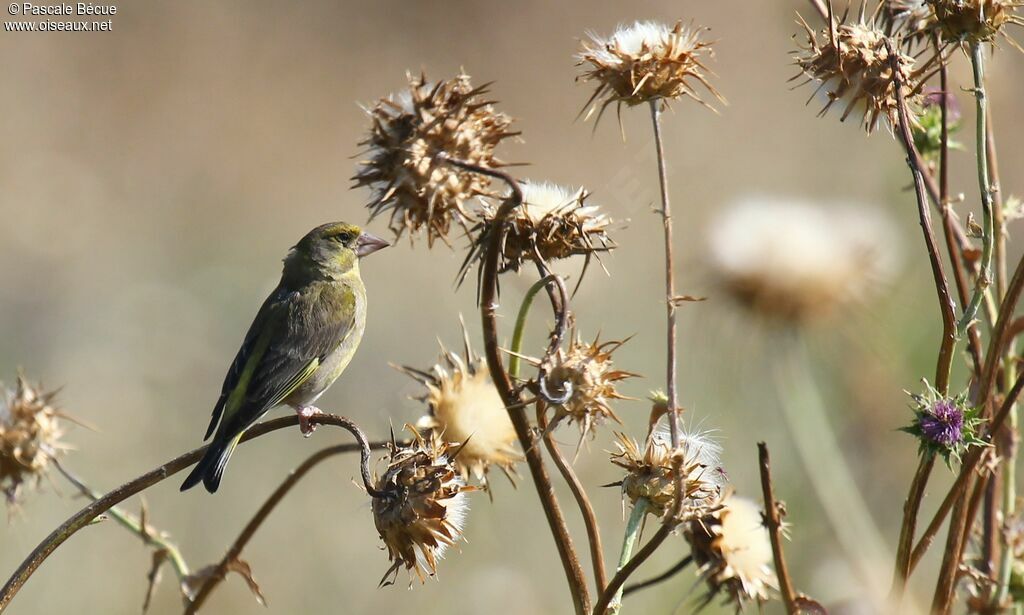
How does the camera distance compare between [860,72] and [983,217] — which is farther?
[860,72]

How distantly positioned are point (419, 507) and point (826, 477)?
2082 mm

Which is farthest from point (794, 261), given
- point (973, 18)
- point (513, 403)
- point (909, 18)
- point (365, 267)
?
point (365, 267)

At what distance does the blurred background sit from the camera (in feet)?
18.6

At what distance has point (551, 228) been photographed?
247 centimetres

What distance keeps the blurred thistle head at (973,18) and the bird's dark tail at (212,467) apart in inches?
87.6

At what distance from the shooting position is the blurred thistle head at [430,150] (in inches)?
97.7

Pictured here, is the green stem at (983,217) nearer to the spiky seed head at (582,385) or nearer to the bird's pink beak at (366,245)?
the spiky seed head at (582,385)

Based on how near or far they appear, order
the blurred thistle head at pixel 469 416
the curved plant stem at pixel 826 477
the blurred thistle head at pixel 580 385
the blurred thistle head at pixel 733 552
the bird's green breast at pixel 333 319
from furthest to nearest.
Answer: the bird's green breast at pixel 333 319 < the curved plant stem at pixel 826 477 < the blurred thistle head at pixel 469 416 < the blurred thistle head at pixel 733 552 < the blurred thistle head at pixel 580 385

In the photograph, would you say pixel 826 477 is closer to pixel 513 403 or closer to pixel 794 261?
pixel 794 261

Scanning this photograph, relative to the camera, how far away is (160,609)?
23.2 feet

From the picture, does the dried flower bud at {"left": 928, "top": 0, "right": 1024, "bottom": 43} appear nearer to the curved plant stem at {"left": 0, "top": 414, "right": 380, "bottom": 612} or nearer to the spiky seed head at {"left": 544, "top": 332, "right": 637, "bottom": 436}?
the spiky seed head at {"left": 544, "top": 332, "right": 637, "bottom": 436}

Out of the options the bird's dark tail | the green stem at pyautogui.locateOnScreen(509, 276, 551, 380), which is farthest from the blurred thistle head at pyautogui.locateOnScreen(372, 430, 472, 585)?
the bird's dark tail

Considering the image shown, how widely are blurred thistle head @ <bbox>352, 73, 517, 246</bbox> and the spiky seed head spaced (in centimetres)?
38

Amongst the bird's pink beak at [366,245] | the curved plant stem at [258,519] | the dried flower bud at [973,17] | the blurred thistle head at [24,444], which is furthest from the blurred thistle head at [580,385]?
the bird's pink beak at [366,245]
